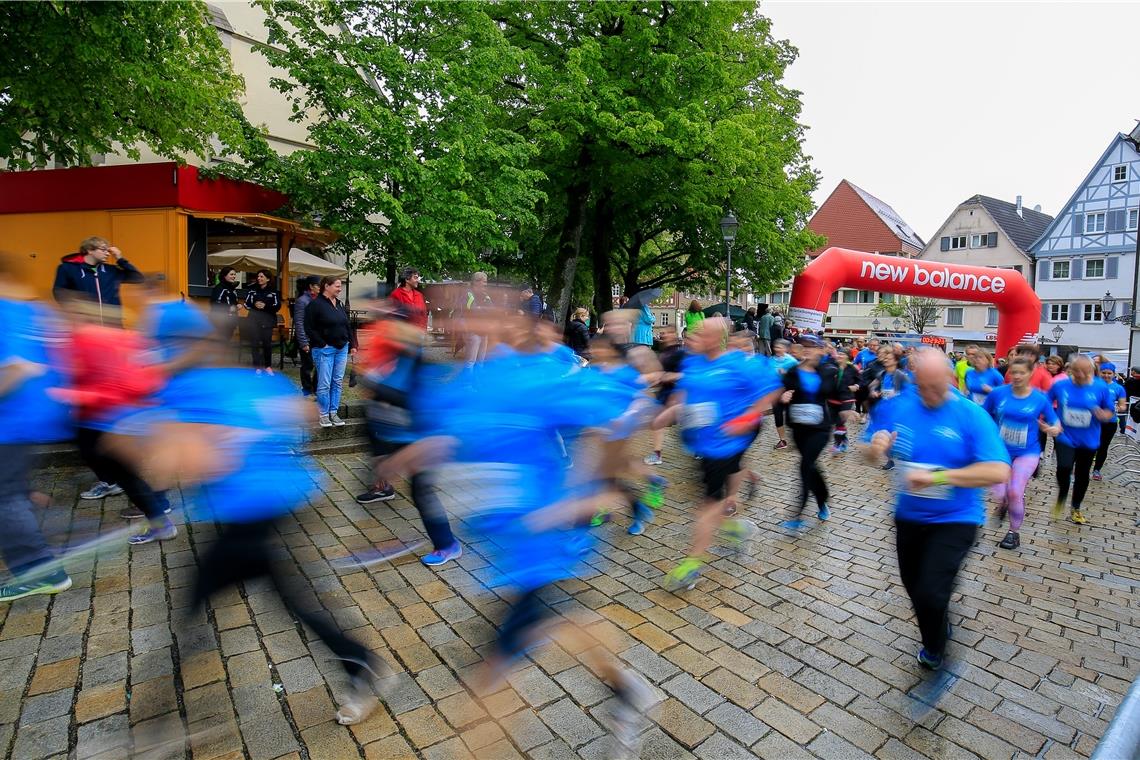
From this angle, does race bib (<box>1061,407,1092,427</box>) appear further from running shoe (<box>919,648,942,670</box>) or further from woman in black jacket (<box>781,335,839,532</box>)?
running shoe (<box>919,648,942,670</box>)

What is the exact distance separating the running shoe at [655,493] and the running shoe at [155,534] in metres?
4.12

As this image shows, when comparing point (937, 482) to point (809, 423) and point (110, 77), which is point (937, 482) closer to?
point (809, 423)

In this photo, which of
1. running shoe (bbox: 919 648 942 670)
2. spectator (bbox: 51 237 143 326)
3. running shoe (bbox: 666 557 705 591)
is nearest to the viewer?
running shoe (bbox: 919 648 942 670)

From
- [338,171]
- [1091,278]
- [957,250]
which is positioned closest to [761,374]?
[338,171]

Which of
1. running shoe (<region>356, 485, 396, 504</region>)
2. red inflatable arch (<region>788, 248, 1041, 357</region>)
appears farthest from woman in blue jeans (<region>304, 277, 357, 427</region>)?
→ red inflatable arch (<region>788, 248, 1041, 357</region>)

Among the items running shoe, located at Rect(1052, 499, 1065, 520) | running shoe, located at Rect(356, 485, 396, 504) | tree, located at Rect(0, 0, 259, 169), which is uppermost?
tree, located at Rect(0, 0, 259, 169)

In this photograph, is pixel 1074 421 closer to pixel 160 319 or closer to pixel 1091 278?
pixel 160 319

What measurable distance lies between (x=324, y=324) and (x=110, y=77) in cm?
598

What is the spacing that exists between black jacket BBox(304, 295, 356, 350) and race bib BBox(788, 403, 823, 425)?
531 centimetres

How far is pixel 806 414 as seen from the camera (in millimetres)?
6492

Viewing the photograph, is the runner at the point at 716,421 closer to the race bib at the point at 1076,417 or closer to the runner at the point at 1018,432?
the runner at the point at 1018,432

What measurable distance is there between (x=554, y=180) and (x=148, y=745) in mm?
19391

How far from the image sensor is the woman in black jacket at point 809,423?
20.9 feet

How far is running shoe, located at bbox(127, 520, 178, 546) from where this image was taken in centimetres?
500
